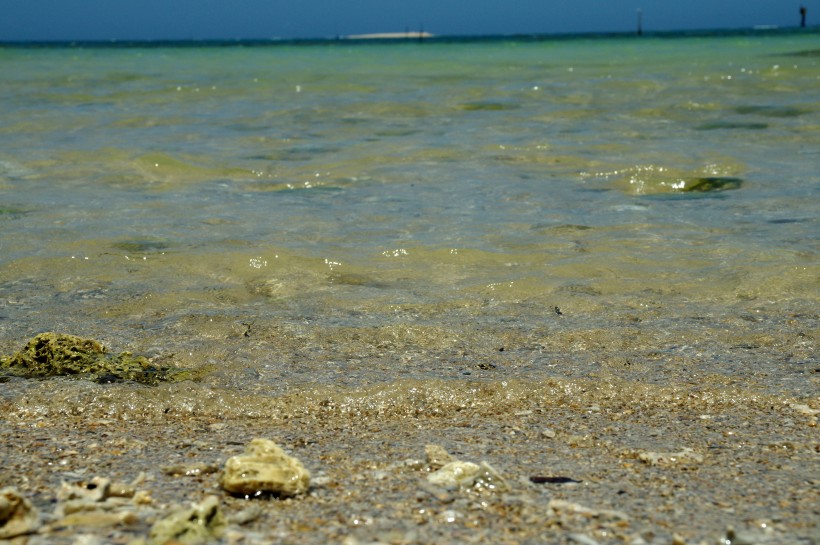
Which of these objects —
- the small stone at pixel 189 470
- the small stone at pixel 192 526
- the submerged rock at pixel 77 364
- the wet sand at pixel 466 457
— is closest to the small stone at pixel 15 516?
the wet sand at pixel 466 457

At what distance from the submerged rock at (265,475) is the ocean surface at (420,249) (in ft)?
2.40

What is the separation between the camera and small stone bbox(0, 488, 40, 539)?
1924mm

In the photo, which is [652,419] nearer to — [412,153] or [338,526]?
[338,526]

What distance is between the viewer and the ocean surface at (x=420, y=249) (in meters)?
3.38

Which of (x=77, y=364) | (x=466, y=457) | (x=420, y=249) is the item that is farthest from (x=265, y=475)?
(x=420, y=249)

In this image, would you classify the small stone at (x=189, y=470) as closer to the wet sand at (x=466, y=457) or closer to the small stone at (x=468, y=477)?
the wet sand at (x=466, y=457)

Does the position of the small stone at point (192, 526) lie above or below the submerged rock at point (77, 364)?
above

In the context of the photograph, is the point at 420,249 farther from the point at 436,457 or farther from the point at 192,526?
the point at 192,526

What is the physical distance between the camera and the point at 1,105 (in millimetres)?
12094

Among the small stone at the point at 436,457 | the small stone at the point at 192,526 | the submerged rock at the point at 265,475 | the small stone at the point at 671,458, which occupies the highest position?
the small stone at the point at 192,526

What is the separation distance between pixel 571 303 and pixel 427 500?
1.95m

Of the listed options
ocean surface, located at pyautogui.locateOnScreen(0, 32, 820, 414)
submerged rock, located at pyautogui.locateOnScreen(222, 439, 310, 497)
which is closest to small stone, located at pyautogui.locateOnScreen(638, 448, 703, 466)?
ocean surface, located at pyautogui.locateOnScreen(0, 32, 820, 414)

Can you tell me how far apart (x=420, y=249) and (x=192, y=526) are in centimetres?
302

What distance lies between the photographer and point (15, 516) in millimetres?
1954
